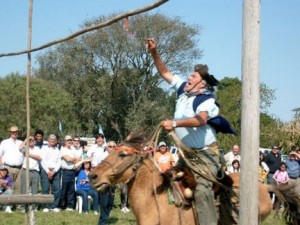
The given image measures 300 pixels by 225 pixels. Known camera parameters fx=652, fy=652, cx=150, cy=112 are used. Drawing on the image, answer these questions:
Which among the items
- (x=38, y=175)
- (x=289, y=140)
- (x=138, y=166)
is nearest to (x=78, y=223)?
(x=38, y=175)

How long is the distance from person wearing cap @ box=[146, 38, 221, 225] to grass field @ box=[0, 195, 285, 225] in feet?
21.3

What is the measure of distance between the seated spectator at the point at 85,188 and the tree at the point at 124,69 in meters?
26.5

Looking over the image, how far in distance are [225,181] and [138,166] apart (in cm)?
107

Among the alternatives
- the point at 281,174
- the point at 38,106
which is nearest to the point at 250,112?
the point at 281,174

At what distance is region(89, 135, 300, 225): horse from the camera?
7.57 m

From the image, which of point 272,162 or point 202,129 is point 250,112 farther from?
point 272,162

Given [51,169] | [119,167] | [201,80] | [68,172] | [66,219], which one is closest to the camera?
[201,80]

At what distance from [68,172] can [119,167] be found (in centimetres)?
902

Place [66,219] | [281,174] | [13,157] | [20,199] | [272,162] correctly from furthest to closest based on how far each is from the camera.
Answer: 1. [272,162]
2. [281,174]
3. [13,157]
4. [66,219]
5. [20,199]

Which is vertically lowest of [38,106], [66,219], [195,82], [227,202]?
[66,219]

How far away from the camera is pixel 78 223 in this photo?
14148mm

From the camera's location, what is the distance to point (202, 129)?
297 inches

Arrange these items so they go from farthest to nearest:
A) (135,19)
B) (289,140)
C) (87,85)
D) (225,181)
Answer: (87,85) < (135,19) < (289,140) < (225,181)

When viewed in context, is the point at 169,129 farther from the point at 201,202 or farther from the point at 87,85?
the point at 87,85
